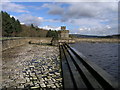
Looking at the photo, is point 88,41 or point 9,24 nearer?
point 9,24

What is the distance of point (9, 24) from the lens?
54.5 m

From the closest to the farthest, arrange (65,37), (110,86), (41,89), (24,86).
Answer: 1. (110,86)
2. (41,89)
3. (24,86)
4. (65,37)

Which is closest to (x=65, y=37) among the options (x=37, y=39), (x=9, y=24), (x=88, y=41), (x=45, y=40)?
(x=45, y=40)

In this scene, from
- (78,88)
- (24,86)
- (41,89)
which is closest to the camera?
(78,88)


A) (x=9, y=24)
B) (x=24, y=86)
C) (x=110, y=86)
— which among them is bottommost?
(x=24, y=86)

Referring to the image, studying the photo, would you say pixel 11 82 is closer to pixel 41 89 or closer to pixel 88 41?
pixel 41 89

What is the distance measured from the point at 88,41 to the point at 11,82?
70.4m

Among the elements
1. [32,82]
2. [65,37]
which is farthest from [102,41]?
[32,82]

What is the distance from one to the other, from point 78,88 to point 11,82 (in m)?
3.17

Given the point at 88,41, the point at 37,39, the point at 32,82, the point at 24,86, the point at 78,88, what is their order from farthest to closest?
1. the point at 88,41
2. the point at 37,39
3. the point at 32,82
4. the point at 24,86
5. the point at 78,88

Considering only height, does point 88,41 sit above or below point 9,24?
below

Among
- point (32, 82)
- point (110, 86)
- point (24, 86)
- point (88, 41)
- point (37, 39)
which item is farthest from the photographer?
point (88, 41)

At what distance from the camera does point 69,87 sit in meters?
4.64

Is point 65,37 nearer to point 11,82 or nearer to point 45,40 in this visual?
point 45,40
